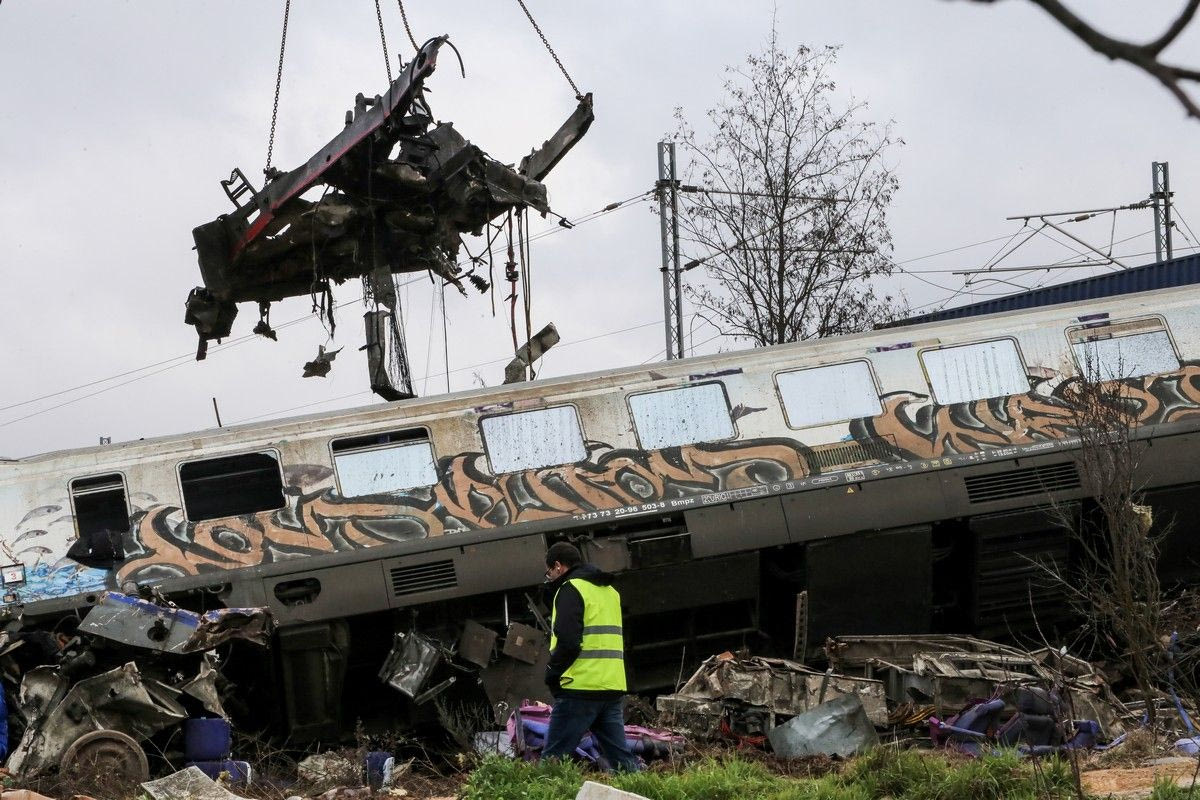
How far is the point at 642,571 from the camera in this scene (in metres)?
12.1

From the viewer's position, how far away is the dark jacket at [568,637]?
762 centimetres

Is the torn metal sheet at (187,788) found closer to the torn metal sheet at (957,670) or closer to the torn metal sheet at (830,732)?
the torn metal sheet at (830,732)

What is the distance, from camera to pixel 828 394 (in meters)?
13.1

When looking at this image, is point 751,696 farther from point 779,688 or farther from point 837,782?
point 837,782

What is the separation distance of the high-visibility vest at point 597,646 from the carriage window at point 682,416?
4.88 m

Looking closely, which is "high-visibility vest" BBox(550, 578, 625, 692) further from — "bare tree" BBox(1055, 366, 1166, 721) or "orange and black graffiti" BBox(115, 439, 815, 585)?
"orange and black graffiti" BBox(115, 439, 815, 585)

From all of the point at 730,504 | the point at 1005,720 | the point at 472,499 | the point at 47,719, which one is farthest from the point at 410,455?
the point at 1005,720

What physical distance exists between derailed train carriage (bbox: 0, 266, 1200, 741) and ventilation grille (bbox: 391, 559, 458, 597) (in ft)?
0.06

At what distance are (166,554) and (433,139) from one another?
4.92 metres

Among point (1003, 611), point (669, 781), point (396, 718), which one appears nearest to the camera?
point (669, 781)

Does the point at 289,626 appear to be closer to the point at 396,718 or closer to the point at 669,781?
the point at 396,718

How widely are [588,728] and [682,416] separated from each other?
5.33 meters

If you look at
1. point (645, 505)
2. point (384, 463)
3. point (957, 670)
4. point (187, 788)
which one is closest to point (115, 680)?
point (187, 788)

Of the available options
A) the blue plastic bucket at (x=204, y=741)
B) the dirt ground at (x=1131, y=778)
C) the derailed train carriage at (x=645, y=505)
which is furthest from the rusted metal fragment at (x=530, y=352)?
the dirt ground at (x=1131, y=778)
